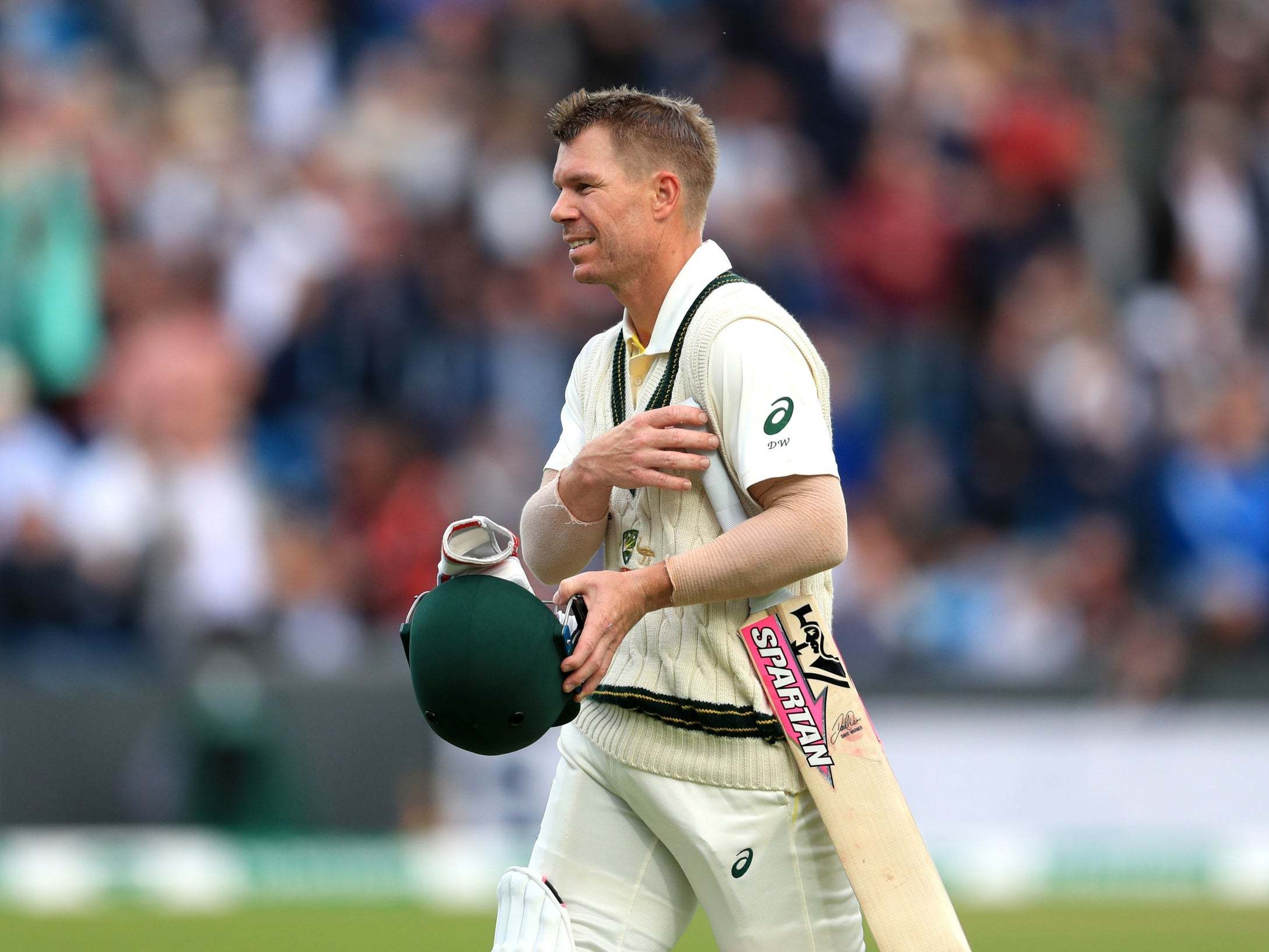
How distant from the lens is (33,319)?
38.4ft

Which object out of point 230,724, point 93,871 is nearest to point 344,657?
point 230,724

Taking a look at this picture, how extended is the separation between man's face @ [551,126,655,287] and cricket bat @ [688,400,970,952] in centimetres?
39

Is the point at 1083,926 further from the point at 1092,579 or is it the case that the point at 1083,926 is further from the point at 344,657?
the point at 344,657

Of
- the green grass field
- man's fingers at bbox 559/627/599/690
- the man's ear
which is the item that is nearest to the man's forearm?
Result: man's fingers at bbox 559/627/599/690

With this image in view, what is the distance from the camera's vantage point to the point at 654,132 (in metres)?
4.36

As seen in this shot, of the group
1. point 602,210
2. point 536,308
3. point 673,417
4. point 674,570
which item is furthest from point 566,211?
point 536,308

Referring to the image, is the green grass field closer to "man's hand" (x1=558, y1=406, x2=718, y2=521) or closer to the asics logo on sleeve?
"man's hand" (x1=558, y1=406, x2=718, y2=521)

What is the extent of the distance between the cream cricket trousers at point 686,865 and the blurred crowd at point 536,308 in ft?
21.6

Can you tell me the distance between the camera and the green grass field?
843 centimetres

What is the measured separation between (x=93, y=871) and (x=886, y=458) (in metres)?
5.10

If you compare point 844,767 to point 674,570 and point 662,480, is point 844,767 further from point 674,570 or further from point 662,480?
point 662,480

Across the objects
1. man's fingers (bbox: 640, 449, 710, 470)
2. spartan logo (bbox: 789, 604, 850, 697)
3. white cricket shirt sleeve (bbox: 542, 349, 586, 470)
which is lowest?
spartan logo (bbox: 789, 604, 850, 697)

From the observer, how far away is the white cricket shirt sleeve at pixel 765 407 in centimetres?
406

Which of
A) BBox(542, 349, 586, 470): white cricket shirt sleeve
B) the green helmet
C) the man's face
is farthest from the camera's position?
BBox(542, 349, 586, 470): white cricket shirt sleeve
